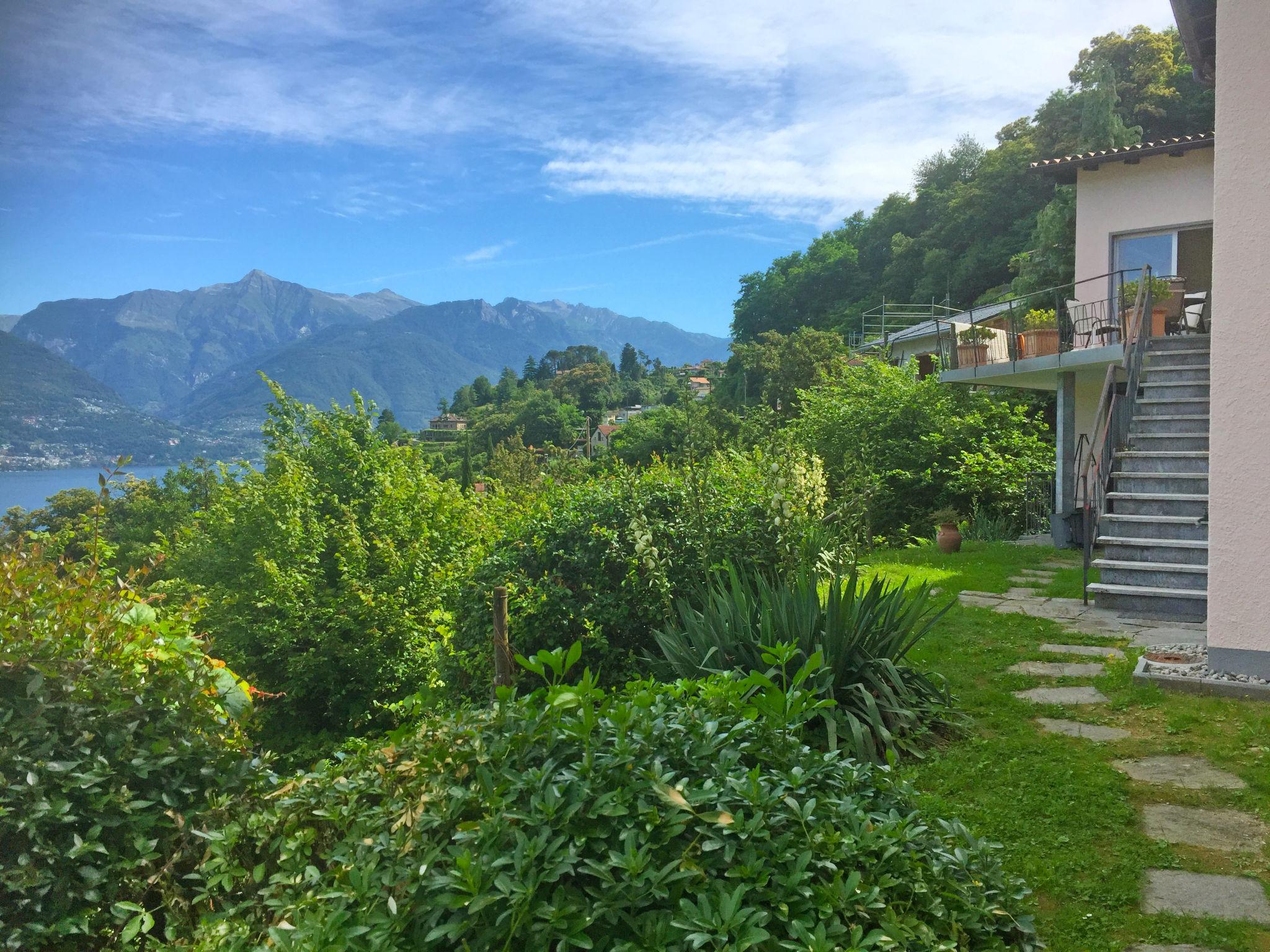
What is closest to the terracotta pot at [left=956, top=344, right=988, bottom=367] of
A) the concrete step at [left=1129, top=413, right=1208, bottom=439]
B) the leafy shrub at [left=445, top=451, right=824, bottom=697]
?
the concrete step at [left=1129, top=413, right=1208, bottom=439]

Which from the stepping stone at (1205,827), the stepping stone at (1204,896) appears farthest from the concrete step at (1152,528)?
the stepping stone at (1204,896)

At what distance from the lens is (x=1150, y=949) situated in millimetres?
2500

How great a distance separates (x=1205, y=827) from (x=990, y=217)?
137ft

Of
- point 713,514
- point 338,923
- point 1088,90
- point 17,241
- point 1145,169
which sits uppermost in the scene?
point 1088,90

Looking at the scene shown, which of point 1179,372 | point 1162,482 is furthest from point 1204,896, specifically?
point 1179,372

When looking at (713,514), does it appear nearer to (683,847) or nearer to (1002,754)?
(1002,754)

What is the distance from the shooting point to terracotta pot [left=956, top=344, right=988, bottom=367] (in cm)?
1334

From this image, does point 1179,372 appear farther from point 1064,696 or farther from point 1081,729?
point 1081,729

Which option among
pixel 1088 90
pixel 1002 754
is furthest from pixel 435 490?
pixel 1088 90

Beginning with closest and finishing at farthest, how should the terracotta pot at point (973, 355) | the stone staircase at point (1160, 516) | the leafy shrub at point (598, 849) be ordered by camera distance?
the leafy shrub at point (598, 849) → the stone staircase at point (1160, 516) → the terracotta pot at point (973, 355)

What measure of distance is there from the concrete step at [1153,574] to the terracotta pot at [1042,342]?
5654 millimetres

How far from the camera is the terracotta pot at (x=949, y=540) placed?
35.8 ft

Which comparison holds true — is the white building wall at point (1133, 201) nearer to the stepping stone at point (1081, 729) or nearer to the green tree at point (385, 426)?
Result: the stepping stone at point (1081, 729)

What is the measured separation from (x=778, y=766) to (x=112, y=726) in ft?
6.35
